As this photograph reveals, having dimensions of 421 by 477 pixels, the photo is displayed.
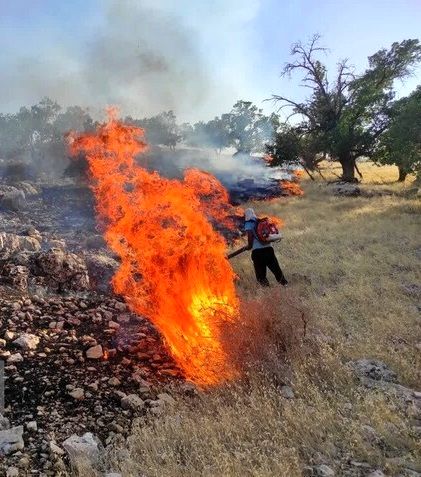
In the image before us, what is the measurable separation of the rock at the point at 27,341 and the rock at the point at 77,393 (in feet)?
3.99

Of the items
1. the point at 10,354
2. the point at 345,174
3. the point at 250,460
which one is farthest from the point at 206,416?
the point at 345,174

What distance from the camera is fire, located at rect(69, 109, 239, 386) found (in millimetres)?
5930

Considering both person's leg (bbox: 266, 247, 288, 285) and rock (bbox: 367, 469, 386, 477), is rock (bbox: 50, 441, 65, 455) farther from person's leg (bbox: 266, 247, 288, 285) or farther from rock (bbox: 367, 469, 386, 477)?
person's leg (bbox: 266, 247, 288, 285)

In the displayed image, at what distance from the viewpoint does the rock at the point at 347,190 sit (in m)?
22.8

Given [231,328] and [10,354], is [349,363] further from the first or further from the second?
[10,354]

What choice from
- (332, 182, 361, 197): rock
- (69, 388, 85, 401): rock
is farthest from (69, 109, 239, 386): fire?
(332, 182, 361, 197): rock

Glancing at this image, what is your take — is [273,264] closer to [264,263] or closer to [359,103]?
[264,263]

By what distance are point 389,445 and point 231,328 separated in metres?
2.54

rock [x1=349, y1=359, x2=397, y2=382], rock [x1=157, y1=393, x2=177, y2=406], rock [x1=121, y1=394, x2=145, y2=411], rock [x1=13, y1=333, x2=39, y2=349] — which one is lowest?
rock [x1=349, y1=359, x2=397, y2=382]

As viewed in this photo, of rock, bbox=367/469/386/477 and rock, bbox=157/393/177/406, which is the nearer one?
rock, bbox=367/469/386/477

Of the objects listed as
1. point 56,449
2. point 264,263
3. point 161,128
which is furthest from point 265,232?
point 161,128

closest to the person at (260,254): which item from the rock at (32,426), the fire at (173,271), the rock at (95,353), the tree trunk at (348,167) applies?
the fire at (173,271)

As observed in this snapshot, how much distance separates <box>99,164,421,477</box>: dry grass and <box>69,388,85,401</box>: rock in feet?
3.13

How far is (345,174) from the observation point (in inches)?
1074
